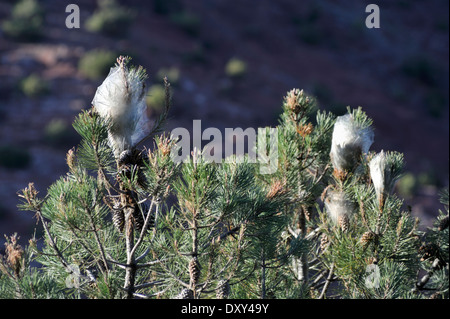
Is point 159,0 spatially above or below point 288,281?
above

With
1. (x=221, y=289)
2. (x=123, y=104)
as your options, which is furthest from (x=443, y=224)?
(x=123, y=104)

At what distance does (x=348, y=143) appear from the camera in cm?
253

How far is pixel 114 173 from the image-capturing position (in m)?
2.06

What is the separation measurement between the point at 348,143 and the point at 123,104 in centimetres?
116

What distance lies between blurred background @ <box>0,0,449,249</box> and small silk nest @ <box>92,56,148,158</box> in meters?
9.76

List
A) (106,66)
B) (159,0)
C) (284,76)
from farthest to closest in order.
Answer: (159,0), (284,76), (106,66)

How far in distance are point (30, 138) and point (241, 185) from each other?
515 inches

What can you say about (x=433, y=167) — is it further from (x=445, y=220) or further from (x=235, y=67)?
(x=445, y=220)

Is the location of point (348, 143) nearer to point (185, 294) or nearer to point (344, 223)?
point (344, 223)

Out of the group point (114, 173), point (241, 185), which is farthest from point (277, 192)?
point (114, 173)

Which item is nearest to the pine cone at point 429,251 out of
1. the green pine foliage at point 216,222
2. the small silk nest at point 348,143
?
the green pine foliage at point 216,222

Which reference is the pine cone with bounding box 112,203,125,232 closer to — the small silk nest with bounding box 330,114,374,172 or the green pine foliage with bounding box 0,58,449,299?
the green pine foliage with bounding box 0,58,449,299

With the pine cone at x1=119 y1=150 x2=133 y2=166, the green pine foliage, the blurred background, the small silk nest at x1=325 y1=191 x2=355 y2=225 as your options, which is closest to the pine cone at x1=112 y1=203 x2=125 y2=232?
the green pine foliage

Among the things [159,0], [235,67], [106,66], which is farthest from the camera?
[159,0]
